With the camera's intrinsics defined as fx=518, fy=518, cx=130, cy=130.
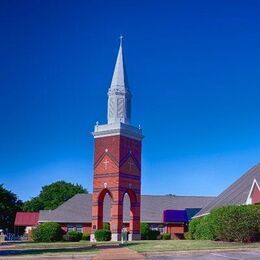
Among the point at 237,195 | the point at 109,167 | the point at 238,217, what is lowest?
the point at 238,217

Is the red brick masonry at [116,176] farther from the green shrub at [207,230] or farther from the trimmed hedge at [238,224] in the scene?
the trimmed hedge at [238,224]

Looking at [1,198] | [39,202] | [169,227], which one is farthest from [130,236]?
[39,202]

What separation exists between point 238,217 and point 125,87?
98.5 ft

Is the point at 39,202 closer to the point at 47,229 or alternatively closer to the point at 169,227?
the point at 169,227

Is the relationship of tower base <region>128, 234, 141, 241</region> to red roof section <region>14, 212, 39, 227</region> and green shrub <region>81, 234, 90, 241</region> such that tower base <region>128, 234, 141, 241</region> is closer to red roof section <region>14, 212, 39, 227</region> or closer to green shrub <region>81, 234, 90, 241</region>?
green shrub <region>81, 234, 90, 241</region>

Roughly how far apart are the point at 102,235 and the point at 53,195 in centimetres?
5750

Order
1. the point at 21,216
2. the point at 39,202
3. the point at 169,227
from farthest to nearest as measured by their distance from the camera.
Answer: the point at 39,202
the point at 21,216
the point at 169,227

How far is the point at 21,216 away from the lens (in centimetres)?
7794

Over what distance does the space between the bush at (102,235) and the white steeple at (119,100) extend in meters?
11.9

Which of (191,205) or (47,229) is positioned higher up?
(191,205)

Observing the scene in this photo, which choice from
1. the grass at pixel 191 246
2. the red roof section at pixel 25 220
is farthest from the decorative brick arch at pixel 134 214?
the grass at pixel 191 246

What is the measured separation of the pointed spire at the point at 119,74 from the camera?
57188 millimetres

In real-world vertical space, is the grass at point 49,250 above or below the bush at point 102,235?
below

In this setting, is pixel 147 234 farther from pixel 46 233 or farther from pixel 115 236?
pixel 46 233
